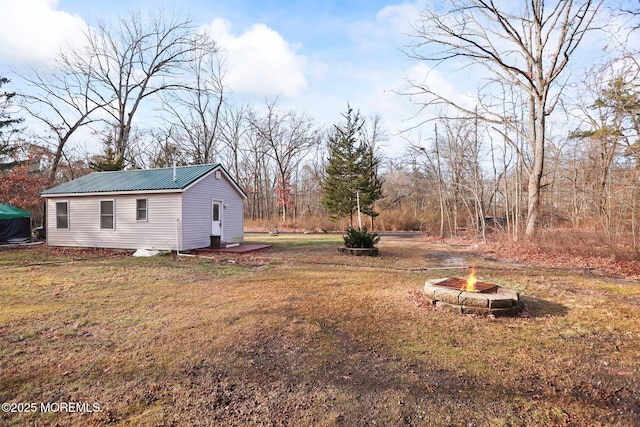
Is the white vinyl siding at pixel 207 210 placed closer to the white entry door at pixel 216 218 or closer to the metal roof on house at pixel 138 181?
the white entry door at pixel 216 218

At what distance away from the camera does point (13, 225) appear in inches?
674

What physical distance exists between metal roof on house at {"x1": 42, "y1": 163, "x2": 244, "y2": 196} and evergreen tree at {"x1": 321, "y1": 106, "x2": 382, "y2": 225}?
41.1 ft

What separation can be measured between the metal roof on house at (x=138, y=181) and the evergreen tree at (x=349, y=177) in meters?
12.5

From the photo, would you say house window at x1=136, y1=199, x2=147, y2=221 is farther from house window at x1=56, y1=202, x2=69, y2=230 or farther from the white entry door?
house window at x1=56, y1=202, x2=69, y2=230

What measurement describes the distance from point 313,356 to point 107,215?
13.0 m

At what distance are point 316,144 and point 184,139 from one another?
13.0 metres

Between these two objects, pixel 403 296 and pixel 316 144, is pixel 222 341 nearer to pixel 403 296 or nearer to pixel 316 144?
pixel 403 296

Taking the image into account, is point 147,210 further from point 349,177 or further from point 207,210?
point 349,177

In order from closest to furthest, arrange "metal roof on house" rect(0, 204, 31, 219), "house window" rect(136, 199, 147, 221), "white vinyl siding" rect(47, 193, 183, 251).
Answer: "white vinyl siding" rect(47, 193, 183, 251)
"house window" rect(136, 199, 147, 221)
"metal roof on house" rect(0, 204, 31, 219)

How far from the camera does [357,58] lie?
42.7 feet

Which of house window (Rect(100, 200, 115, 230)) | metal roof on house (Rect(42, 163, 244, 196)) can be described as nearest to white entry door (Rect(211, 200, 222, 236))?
metal roof on house (Rect(42, 163, 244, 196))

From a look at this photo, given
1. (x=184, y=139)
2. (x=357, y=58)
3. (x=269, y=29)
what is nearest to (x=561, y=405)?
(x=357, y=58)

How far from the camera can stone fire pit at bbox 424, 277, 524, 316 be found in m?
4.78

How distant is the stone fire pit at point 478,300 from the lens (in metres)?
4.78
